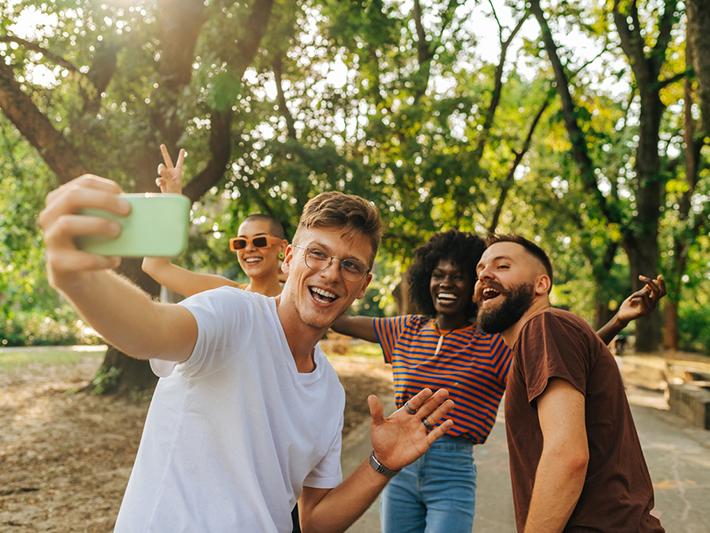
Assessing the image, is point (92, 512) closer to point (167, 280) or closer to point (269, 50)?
point (167, 280)

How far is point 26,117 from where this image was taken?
8.85 meters

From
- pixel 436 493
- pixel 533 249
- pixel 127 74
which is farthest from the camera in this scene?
pixel 127 74

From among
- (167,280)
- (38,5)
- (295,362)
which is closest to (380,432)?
(295,362)

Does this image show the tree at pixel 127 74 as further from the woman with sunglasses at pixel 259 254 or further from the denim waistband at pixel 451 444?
the denim waistband at pixel 451 444

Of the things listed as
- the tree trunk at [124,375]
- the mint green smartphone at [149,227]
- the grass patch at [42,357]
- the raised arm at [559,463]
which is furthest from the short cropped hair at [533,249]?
the grass patch at [42,357]

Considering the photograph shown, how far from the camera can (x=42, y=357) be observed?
55.8 feet

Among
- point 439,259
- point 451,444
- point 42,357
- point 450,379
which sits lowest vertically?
point 42,357

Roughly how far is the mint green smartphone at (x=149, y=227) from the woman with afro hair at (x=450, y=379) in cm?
213

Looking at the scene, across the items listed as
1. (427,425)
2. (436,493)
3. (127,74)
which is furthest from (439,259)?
(127,74)

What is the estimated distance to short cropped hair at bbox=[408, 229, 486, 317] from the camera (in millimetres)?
3695

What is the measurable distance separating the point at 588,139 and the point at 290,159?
6078mm

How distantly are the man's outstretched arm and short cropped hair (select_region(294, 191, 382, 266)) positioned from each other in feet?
1.85

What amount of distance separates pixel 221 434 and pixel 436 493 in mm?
1711

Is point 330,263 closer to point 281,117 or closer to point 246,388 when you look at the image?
point 246,388
